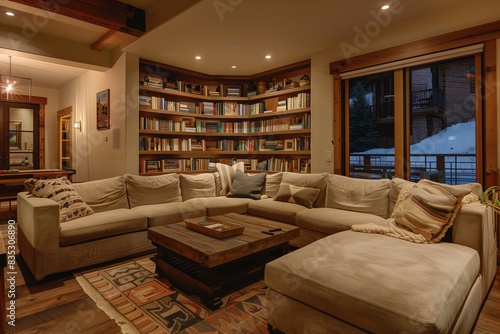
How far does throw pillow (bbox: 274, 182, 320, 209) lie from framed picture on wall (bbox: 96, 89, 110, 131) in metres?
3.01

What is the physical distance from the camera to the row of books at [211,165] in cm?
462

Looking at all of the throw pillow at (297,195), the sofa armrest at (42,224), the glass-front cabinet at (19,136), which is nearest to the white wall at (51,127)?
the glass-front cabinet at (19,136)

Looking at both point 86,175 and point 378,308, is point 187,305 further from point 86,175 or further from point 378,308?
point 86,175

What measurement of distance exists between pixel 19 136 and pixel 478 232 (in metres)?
8.17

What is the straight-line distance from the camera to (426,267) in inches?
62.3

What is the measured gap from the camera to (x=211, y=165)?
5.34 metres

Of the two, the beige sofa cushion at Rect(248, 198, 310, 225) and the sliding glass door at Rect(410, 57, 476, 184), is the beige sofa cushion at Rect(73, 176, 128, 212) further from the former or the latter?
the sliding glass door at Rect(410, 57, 476, 184)

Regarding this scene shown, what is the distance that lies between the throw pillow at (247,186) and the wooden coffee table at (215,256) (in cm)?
141

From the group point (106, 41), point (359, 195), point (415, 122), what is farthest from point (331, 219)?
point (106, 41)

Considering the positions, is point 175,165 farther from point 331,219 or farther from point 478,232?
point 478,232

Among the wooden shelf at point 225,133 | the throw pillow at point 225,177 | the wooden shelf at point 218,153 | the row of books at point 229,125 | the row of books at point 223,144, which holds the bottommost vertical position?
the throw pillow at point 225,177

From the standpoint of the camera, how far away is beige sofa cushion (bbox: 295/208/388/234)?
278 centimetres

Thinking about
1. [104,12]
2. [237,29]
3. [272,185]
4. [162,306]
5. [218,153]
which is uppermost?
[104,12]

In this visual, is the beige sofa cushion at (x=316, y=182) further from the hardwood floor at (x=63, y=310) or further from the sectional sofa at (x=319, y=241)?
the hardwood floor at (x=63, y=310)
